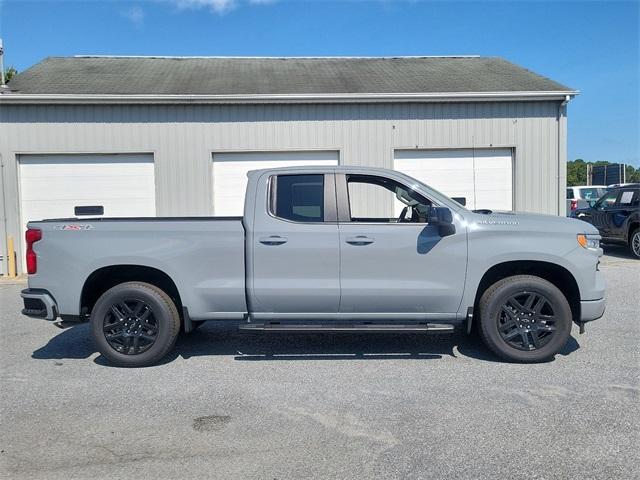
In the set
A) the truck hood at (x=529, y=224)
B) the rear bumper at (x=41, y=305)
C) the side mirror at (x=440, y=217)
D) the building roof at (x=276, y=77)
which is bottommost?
the rear bumper at (x=41, y=305)

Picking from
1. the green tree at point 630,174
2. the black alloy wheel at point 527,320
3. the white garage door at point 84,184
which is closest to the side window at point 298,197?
the black alloy wheel at point 527,320

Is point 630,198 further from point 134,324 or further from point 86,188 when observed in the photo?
point 86,188

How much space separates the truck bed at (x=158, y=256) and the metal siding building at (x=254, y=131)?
6700 mm

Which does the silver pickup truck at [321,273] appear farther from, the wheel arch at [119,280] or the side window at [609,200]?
the side window at [609,200]

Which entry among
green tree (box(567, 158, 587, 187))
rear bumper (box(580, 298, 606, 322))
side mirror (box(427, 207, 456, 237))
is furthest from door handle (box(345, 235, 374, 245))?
green tree (box(567, 158, 587, 187))

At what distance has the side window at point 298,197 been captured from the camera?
530 centimetres

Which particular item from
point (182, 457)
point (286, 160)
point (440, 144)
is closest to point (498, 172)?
point (440, 144)

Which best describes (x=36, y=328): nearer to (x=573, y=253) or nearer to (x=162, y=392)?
(x=162, y=392)

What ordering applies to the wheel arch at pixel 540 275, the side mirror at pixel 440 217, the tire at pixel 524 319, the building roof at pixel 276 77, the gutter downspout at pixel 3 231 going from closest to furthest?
the side mirror at pixel 440 217 < the tire at pixel 524 319 < the wheel arch at pixel 540 275 < the gutter downspout at pixel 3 231 < the building roof at pixel 276 77

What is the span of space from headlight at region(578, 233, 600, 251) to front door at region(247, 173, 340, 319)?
2294mm

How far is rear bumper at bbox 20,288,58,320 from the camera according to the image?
521 centimetres

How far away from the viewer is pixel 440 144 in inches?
477

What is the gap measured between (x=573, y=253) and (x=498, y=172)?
301 inches

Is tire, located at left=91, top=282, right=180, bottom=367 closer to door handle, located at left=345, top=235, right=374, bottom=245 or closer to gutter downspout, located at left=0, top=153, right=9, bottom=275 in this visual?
door handle, located at left=345, top=235, right=374, bottom=245
